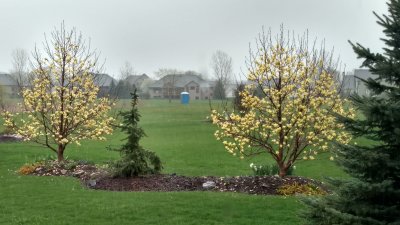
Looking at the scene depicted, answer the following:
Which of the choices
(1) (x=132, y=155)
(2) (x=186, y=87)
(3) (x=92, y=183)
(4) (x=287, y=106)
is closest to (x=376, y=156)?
(4) (x=287, y=106)

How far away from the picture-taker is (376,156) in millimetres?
4246

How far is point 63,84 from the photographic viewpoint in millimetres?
14859

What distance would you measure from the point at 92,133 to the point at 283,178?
7.16 metres

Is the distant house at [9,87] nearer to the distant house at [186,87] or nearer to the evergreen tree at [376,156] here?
the evergreen tree at [376,156]

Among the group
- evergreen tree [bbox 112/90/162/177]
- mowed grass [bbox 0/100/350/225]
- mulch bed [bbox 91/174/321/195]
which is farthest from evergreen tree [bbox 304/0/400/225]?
evergreen tree [bbox 112/90/162/177]

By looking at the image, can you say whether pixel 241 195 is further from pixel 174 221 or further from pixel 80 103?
pixel 80 103

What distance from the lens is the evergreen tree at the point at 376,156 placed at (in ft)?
14.0

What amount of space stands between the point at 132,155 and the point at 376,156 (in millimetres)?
7898

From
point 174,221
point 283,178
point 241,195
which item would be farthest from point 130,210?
point 283,178

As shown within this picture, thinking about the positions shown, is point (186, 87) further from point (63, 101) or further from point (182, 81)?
point (63, 101)

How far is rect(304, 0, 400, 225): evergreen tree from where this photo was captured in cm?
427

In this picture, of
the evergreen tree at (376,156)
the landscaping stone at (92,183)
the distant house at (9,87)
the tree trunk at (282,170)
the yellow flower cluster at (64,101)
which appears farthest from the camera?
the distant house at (9,87)

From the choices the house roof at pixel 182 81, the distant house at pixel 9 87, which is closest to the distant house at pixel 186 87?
the house roof at pixel 182 81

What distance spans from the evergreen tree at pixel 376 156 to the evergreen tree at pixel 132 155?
279 inches
